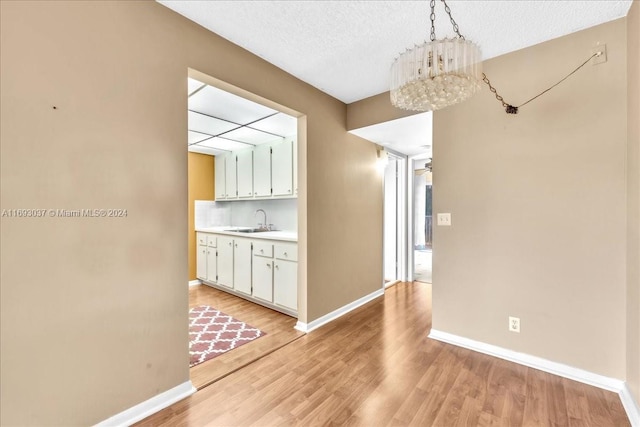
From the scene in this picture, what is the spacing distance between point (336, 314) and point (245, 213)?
270 centimetres

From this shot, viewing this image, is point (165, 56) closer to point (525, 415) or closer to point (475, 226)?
point (475, 226)

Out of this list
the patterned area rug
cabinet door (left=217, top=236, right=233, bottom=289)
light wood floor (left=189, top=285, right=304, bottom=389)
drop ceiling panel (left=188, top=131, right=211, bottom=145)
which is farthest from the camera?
cabinet door (left=217, top=236, right=233, bottom=289)

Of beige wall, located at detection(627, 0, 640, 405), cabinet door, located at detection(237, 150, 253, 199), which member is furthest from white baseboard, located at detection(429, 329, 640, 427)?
cabinet door, located at detection(237, 150, 253, 199)

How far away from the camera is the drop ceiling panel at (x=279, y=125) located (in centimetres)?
320

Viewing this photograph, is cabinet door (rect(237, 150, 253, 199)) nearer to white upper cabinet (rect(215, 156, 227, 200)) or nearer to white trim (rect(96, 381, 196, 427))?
white upper cabinet (rect(215, 156, 227, 200))

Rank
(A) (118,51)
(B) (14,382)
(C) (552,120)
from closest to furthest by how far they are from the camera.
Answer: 1. (B) (14,382)
2. (A) (118,51)
3. (C) (552,120)

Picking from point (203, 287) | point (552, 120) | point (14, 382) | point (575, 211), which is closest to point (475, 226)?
point (575, 211)

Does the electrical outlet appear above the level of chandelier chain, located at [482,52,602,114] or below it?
below

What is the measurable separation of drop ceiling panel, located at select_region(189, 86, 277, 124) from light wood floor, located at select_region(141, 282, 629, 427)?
242 centimetres

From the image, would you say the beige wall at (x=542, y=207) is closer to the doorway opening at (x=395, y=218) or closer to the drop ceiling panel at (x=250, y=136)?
the doorway opening at (x=395, y=218)

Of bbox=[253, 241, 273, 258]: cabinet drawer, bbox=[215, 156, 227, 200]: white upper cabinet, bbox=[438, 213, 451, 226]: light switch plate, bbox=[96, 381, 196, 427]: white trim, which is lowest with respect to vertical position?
bbox=[96, 381, 196, 427]: white trim

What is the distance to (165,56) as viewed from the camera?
1.82 metres

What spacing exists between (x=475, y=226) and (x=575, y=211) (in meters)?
0.68

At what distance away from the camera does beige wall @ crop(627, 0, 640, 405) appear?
5.52 feet
